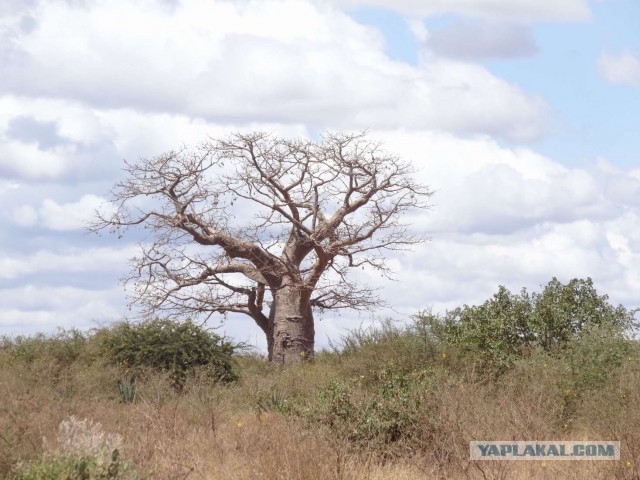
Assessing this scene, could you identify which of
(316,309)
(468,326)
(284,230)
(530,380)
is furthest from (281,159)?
(530,380)

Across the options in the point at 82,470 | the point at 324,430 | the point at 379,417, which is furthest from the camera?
the point at 379,417

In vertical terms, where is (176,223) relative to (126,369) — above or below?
above

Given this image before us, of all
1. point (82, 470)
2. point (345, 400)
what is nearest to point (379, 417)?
point (345, 400)

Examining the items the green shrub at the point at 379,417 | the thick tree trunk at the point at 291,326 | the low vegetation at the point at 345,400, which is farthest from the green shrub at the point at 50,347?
the green shrub at the point at 379,417

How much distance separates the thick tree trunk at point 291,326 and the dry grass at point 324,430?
30.8 ft

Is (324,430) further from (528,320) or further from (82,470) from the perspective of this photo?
(528,320)

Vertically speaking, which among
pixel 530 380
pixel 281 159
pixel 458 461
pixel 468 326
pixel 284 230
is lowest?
pixel 458 461

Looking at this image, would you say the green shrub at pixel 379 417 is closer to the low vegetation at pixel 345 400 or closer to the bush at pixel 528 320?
the low vegetation at pixel 345 400

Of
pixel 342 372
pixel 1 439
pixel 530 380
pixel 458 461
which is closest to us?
pixel 1 439

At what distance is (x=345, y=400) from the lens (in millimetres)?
13195

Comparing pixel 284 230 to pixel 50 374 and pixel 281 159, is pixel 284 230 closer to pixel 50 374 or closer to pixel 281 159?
pixel 281 159

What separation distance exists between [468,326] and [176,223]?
9.66 meters

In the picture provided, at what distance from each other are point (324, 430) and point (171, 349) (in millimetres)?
8583

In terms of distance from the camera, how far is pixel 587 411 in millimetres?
14617
